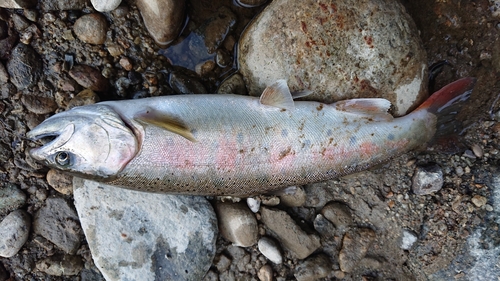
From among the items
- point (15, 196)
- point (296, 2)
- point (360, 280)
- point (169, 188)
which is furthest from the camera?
point (360, 280)

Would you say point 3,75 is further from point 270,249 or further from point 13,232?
point 270,249

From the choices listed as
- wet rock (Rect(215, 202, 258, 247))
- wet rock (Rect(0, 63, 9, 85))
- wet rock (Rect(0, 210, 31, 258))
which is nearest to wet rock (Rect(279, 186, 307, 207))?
wet rock (Rect(215, 202, 258, 247))

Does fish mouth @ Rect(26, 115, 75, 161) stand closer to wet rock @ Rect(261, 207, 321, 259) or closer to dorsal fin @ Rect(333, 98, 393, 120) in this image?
wet rock @ Rect(261, 207, 321, 259)

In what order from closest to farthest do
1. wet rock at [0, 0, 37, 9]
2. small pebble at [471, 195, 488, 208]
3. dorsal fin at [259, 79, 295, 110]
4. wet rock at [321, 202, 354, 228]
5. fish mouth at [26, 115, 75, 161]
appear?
fish mouth at [26, 115, 75, 161]
dorsal fin at [259, 79, 295, 110]
wet rock at [0, 0, 37, 9]
small pebble at [471, 195, 488, 208]
wet rock at [321, 202, 354, 228]

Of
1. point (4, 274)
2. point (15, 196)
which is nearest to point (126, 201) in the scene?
point (15, 196)

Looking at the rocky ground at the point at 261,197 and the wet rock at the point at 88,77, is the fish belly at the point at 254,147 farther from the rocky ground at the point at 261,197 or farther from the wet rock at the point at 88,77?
the wet rock at the point at 88,77

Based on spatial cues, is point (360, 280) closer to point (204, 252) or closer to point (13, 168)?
point (204, 252)
